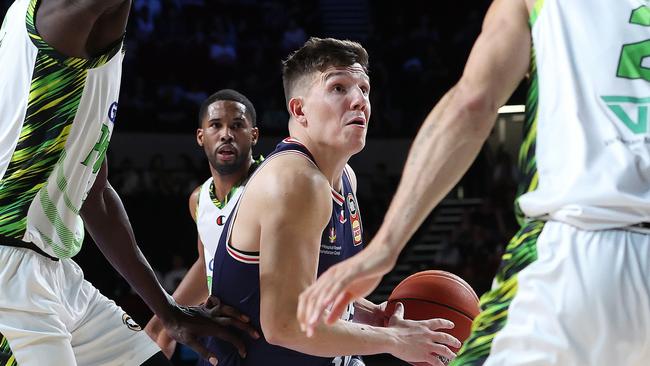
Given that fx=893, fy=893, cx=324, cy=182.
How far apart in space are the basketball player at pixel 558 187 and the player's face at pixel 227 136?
3286mm

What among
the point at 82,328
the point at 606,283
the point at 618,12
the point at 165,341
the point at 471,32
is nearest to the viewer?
the point at 606,283

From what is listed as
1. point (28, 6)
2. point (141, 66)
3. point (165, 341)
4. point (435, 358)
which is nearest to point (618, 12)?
point (435, 358)

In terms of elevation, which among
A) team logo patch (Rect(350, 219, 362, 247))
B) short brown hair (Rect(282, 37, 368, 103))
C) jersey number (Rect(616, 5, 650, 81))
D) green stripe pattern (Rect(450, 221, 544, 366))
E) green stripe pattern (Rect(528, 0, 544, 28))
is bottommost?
team logo patch (Rect(350, 219, 362, 247))

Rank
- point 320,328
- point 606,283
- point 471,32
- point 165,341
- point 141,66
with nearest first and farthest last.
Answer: point 606,283 → point 320,328 → point 165,341 → point 141,66 → point 471,32

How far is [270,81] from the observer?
39.3 feet

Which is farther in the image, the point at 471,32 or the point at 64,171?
the point at 471,32

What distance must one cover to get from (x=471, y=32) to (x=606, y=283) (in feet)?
40.1

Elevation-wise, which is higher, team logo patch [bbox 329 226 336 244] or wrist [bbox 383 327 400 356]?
team logo patch [bbox 329 226 336 244]

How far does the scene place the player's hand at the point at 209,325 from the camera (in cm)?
326

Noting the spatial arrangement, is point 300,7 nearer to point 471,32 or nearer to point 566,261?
point 471,32

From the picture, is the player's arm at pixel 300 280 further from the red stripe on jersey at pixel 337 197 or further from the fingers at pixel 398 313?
the red stripe on jersey at pixel 337 197

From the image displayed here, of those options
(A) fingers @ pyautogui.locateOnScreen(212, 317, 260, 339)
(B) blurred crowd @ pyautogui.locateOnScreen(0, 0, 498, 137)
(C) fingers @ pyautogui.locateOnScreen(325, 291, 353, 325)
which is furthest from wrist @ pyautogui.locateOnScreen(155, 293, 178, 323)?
(B) blurred crowd @ pyautogui.locateOnScreen(0, 0, 498, 137)

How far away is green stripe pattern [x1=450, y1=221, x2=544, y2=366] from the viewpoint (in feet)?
7.15

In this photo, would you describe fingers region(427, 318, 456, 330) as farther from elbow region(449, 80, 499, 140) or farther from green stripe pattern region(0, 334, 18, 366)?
green stripe pattern region(0, 334, 18, 366)
